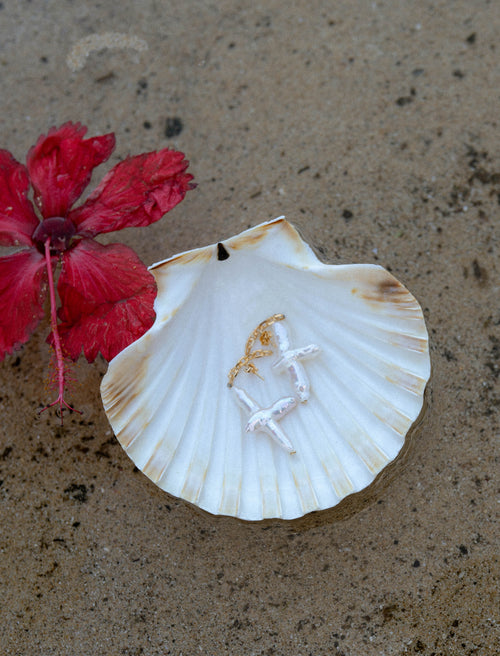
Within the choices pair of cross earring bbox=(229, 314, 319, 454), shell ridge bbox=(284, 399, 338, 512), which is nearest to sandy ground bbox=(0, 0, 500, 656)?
shell ridge bbox=(284, 399, 338, 512)

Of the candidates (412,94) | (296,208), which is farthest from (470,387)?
(412,94)

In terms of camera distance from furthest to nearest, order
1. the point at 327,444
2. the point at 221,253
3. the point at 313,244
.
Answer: the point at 313,244, the point at 327,444, the point at 221,253

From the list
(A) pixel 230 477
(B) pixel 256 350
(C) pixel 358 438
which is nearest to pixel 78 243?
(B) pixel 256 350

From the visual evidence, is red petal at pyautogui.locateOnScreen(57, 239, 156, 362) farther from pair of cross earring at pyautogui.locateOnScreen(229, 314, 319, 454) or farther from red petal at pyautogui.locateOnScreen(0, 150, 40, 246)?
pair of cross earring at pyautogui.locateOnScreen(229, 314, 319, 454)

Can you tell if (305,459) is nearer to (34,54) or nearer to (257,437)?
(257,437)

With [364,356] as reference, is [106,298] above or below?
above

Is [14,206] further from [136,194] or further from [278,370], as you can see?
[278,370]
